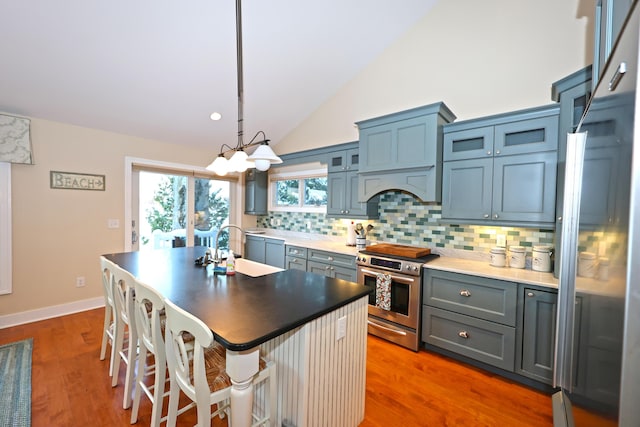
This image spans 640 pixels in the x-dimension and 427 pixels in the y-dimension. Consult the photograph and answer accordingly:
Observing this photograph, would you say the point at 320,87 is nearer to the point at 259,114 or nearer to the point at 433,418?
the point at 259,114

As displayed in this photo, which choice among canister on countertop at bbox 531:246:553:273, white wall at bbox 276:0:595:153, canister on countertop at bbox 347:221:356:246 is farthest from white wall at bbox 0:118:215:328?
canister on countertop at bbox 531:246:553:273

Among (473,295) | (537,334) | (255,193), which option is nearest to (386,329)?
(473,295)

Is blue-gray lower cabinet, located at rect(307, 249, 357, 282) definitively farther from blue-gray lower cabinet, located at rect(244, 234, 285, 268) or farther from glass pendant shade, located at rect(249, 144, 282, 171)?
glass pendant shade, located at rect(249, 144, 282, 171)

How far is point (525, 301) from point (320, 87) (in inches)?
135

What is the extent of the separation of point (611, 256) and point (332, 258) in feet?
9.13

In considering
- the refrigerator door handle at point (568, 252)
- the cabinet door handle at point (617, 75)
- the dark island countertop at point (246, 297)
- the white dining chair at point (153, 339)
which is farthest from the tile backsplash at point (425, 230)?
the white dining chair at point (153, 339)

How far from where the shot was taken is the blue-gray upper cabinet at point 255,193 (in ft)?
16.2

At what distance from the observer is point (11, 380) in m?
2.09

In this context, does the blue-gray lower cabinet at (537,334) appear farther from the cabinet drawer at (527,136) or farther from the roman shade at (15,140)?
the roman shade at (15,140)

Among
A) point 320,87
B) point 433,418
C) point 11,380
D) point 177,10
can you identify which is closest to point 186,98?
point 177,10

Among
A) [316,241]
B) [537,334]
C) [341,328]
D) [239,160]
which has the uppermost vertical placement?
[239,160]

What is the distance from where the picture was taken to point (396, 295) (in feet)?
→ 9.07

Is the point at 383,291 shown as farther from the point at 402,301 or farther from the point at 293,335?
the point at 293,335

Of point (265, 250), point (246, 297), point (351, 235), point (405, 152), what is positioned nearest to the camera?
point (246, 297)
